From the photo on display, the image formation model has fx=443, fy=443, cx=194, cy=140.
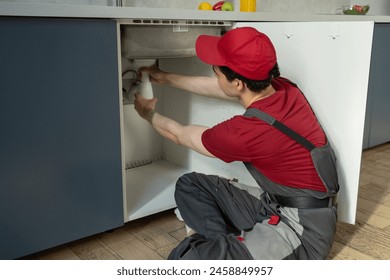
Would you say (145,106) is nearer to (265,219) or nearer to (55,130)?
(55,130)

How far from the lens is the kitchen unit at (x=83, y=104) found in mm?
1169

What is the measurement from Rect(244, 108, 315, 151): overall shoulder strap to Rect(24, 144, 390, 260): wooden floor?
1.46ft

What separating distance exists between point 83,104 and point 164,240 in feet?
1.82

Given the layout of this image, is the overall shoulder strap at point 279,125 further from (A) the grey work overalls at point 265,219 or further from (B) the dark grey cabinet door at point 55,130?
(B) the dark grey cabinet door at point 55,130

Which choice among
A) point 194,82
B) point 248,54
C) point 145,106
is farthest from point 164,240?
point 248,54

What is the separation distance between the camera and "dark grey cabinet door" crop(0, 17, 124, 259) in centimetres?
116

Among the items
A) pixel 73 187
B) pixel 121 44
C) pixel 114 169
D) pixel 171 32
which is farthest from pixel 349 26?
pixel 73 187

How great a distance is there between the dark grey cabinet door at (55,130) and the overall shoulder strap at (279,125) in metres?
0.42

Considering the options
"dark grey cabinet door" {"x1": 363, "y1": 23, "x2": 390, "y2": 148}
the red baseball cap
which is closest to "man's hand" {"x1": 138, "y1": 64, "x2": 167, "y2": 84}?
the red baseball cap

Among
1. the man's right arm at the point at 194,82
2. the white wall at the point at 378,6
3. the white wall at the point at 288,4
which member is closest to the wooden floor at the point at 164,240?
the man's right arm at the point at 194,82

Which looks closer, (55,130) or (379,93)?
(55,130)

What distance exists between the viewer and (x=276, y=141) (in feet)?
3.92

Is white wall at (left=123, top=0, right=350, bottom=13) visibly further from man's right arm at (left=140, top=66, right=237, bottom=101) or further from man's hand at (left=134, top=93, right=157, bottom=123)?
man's hand at (left=134, top=93, right=157, bottom=123)

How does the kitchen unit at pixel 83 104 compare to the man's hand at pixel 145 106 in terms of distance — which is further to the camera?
the man's hand at pixel 145 106
